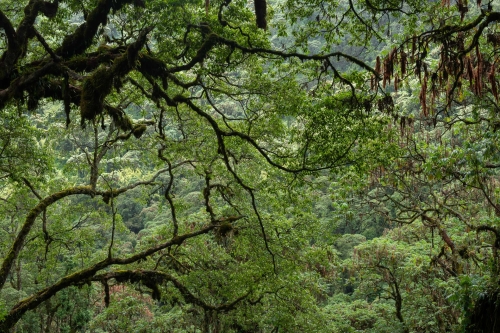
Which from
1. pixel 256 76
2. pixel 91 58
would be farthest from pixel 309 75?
pixel 91 58

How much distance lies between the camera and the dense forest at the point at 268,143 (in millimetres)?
5793

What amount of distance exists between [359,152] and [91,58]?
3.98 metres

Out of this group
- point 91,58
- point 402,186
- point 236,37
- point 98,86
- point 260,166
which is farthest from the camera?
point 260,166

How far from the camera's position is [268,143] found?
995 centimetres

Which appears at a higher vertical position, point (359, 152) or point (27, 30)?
point (27, 30)

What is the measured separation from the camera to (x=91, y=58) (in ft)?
20.4

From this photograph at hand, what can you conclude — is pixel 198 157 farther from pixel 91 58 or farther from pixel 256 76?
pixel 91 58

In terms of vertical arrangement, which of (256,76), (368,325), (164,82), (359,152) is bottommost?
(368,325)

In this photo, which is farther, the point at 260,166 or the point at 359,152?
the point at 260,166

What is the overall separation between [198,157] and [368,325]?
7198 mm

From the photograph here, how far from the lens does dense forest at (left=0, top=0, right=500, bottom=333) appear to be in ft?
19.0

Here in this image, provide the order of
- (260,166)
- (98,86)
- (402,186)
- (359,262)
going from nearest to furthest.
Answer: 1. (98,86)
2. (402,186)
3. (260,166)
4. (359,262)

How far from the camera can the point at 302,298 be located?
11.4 m

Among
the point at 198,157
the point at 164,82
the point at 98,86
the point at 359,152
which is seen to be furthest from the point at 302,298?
A: the point at 98,86
